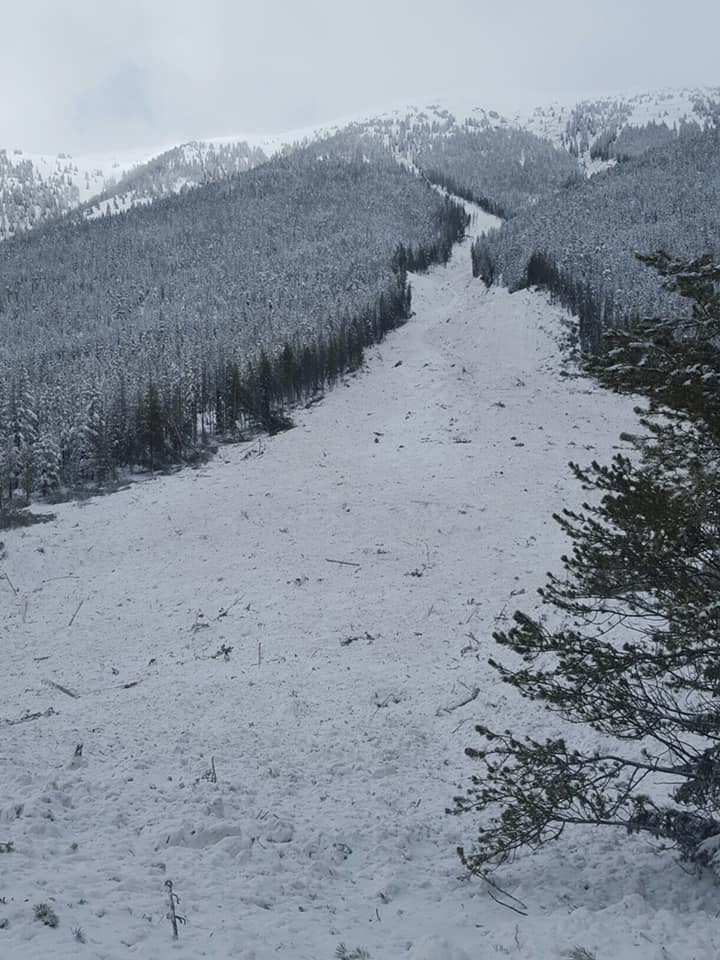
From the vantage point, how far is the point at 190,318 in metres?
114

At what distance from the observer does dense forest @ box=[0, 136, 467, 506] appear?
54688mm

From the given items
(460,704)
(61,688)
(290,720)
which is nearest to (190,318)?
(61,688)

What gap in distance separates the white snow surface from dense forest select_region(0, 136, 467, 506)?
2261 cm

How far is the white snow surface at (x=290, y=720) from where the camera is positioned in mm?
6793

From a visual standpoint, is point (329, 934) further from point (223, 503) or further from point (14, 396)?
point (14, 396)

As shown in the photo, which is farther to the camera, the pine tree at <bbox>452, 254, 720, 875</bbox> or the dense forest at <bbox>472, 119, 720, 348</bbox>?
the dense forest at <bbox>472, 119, 720, 348</bbox>

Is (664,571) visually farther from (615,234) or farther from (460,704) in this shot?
(615,234)

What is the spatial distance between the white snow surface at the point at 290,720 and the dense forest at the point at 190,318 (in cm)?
2261

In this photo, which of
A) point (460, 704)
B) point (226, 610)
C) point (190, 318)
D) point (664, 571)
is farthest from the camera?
point (190, 318)

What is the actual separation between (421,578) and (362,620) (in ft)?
12.1

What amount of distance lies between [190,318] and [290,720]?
369 feet

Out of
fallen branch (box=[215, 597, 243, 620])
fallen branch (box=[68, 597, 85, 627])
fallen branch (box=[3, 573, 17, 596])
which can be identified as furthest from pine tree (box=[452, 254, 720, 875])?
fallen branch (box=[3, 573, 17, 596])

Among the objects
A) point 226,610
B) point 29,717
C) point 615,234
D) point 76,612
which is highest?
point 615,234

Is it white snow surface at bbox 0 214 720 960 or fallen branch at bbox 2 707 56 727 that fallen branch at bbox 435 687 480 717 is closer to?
white snow surface at bbox 0 214 720 960
